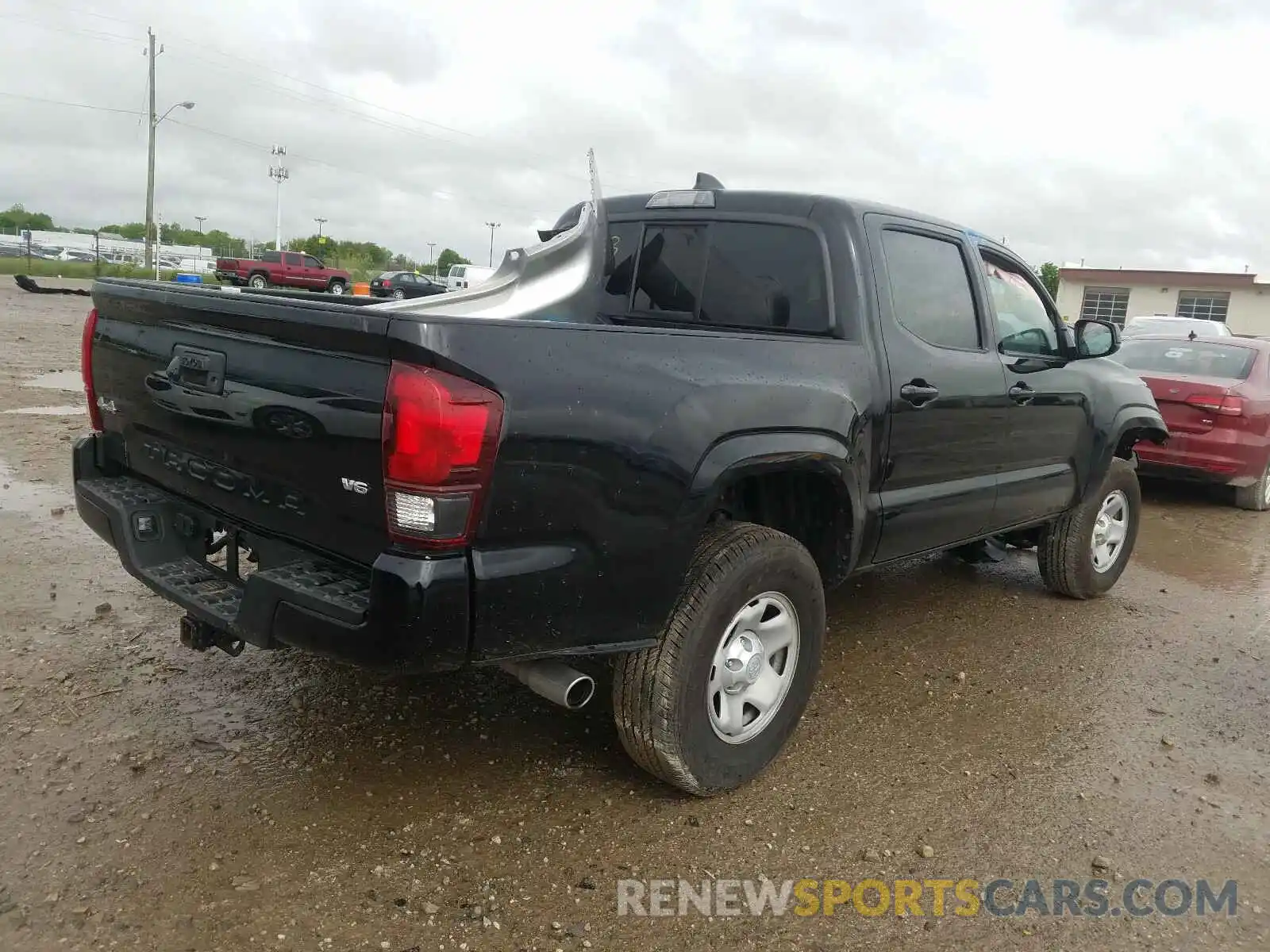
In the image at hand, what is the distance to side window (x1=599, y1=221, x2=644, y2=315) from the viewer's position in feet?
13.6

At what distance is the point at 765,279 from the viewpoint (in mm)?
3729

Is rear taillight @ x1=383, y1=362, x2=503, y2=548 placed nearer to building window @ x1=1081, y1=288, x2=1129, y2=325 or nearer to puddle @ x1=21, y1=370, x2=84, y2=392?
puddle @ x1=21, y1=370, x2=84, y2=392

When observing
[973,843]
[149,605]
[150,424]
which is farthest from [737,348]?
[149,605]

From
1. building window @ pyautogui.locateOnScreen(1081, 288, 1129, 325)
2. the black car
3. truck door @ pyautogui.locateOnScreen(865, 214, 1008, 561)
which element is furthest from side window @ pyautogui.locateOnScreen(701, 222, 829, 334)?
building window @ pyautogui.locateOnScreen(1081, 288, 1129, 325)

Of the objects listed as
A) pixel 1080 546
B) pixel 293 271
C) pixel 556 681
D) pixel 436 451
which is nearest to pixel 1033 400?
pixel 1080 546

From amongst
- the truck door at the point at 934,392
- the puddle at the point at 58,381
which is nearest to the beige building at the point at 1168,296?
the puddle at the point at 58,381

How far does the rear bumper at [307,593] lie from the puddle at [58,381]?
27.0 ft

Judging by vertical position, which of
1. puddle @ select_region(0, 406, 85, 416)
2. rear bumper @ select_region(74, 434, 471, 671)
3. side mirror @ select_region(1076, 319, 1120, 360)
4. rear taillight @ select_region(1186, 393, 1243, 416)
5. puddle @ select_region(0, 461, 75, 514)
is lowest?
puddle @ select_region(0, 461, 75, 514)

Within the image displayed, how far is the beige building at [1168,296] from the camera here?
133 ft

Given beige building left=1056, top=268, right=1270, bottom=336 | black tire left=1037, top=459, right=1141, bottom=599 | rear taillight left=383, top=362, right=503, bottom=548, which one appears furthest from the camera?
beige building left=1056, top=268, right=1270, bottom=336

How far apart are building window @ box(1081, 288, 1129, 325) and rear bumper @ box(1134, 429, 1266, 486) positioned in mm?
37412

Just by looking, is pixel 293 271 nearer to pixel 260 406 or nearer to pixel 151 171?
pixel 151 171

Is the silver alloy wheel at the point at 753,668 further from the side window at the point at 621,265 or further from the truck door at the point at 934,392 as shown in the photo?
the side window at the point at 621,265

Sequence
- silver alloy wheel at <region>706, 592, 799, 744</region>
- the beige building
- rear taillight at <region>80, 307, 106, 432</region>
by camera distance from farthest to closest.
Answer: the beige building < rear taillight at <region>80, 307, 106, 432</region> < silver alloy wheel at <region>706, 592, 799, 744</region>
